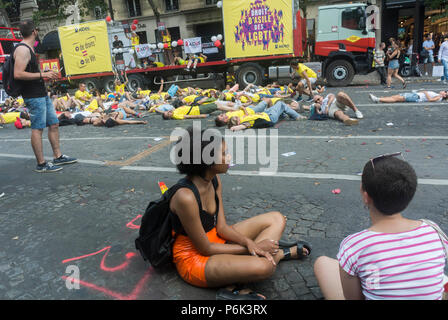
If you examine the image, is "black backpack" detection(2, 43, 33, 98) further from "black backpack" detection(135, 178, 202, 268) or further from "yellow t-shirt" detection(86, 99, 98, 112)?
"yellow t-shirt" detection(86, 99, 98, 112)

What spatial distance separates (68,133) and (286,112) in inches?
230

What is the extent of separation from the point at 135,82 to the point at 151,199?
15328mm

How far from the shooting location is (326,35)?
1400 centimetres

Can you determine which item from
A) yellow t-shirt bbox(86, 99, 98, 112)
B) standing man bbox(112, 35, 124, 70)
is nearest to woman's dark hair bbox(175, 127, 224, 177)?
yellow t-shirt bbox(86, 99, 98, 112)

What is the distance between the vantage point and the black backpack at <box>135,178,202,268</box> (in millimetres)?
2270

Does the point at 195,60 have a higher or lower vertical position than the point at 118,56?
lower

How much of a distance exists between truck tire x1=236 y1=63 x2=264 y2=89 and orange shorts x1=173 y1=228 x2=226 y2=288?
44.6 feet

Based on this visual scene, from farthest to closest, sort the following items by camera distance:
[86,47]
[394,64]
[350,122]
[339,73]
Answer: [86,47] → [339,73] → [394,64] → [350,122]

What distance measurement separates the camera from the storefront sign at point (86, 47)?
1758 cm

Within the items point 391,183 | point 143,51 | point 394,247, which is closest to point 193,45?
point 143,51

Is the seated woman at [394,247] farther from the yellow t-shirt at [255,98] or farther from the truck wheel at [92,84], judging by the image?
the truck wheel at [92,84]

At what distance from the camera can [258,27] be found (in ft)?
48.1

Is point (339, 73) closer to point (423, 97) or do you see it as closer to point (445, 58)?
point (445, 58)

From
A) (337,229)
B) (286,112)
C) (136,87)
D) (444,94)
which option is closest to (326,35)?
(444,94)
